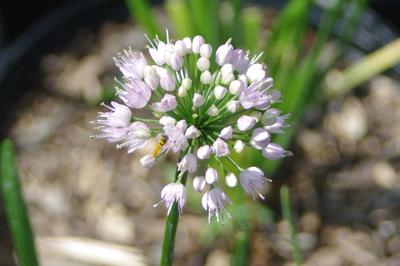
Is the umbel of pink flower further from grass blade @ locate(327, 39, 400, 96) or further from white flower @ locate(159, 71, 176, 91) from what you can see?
grass blade @ locate(327, 39, 400, 96)

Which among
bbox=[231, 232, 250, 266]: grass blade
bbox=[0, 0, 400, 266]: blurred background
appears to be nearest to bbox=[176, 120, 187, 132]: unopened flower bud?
bbox=[231, 232, 250, 266]: grass blade

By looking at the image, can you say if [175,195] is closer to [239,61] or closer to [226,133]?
[226,133]

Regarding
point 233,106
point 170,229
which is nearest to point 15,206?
point 170,229

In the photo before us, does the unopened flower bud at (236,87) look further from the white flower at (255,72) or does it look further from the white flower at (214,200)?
the white flower at (214,200)

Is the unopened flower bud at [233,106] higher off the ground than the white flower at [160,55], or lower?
lower

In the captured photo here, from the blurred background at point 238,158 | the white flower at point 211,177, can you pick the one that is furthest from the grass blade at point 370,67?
the white flower at point 211,177
